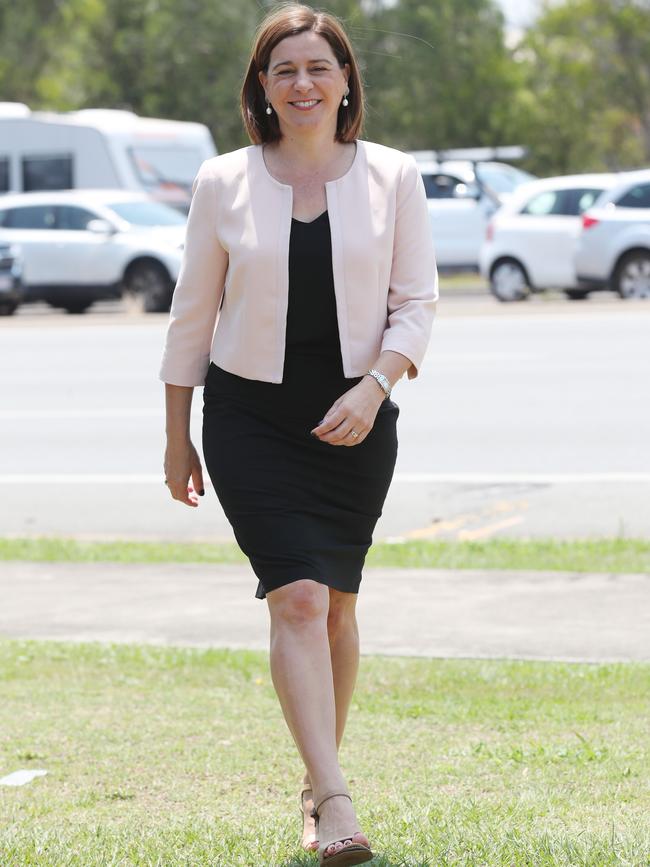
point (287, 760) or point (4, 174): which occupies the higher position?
point (4, 174)

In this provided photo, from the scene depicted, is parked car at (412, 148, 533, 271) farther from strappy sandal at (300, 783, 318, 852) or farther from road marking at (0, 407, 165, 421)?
strappy sandal at (300, 783, 318, 852)

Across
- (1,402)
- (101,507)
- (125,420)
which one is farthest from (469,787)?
(1,402)

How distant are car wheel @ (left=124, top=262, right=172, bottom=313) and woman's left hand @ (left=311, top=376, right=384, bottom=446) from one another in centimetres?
2022

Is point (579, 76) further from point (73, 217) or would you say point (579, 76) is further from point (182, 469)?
point (182, 469)

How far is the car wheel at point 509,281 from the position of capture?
2270 centimetres

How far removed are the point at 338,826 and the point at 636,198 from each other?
60.5 feet

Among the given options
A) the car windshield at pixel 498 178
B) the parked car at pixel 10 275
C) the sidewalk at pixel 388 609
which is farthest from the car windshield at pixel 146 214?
the sidewalk at pixel 388 609

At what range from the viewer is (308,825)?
12.7ft

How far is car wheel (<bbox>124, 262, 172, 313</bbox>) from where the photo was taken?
78.5 feet

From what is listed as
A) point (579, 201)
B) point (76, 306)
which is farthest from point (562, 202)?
point (76, 306)

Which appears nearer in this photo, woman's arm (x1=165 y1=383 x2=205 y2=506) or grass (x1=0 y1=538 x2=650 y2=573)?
woman's arm (x1=165 y1=383 x2=205 y2=506)

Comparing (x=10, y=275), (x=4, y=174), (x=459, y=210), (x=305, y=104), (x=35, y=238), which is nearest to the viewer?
(x=305, y=104)

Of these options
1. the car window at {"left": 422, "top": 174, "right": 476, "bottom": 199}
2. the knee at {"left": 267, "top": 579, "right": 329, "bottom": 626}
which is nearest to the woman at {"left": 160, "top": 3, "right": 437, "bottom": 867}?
the knee at {"left": 267, "top": 579, "right": 329, "bottom": 626}

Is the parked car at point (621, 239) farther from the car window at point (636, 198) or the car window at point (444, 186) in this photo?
the car window at point (444, 186)
